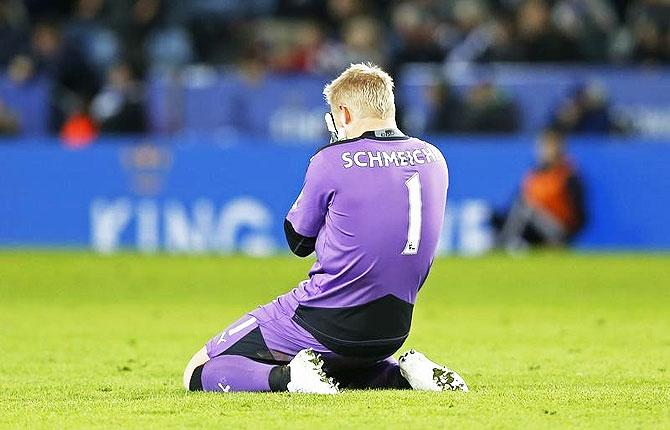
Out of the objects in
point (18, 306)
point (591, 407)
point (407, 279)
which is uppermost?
point (407, 279)

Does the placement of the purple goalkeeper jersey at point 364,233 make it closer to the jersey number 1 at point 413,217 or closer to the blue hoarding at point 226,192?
the jersey number 1 at point 413,217

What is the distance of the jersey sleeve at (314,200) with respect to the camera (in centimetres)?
747

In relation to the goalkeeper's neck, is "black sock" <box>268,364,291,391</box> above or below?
below

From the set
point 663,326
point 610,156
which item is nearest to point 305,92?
point 610,156

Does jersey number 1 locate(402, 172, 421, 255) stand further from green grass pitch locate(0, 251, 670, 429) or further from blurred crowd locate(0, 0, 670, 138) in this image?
blurred crowd locate(0, 0, 670, 138)

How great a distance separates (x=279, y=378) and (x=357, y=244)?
0.78 meters

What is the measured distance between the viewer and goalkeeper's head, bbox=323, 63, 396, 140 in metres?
7.42

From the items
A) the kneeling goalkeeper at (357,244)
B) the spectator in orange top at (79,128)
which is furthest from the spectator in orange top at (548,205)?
the kneeling goalkeeper at (357,244)

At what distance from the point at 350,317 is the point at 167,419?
3.86 ft

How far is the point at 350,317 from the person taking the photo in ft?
24.7

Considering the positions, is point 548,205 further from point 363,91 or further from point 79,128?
point 363,91

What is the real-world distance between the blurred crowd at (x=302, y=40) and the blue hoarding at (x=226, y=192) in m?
0.96

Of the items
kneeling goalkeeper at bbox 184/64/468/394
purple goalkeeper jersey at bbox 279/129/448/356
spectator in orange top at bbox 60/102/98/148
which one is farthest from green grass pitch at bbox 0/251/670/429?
spectator in orange top at bbox 60/102/98/148

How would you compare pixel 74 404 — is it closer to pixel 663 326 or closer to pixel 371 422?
pixel 371 422
